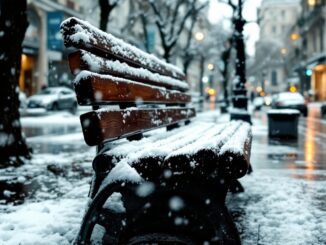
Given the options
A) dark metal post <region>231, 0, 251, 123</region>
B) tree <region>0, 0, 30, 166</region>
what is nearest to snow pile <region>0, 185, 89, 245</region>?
tree <region>0, 0, 30, 166</region>

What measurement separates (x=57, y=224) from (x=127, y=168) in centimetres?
139

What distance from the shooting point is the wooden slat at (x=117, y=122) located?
259 cm

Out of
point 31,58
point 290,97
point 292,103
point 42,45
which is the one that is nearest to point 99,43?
point 292,103

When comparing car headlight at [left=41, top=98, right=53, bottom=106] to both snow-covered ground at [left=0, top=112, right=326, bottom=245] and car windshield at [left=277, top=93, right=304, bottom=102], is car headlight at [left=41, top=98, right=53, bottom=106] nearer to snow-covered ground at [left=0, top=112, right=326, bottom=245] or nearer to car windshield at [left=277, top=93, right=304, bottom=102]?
car windshield at [left=277, top=93, right=304, bottom=102]

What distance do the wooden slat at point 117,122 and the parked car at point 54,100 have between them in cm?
2355

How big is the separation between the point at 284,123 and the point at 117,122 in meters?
9.86

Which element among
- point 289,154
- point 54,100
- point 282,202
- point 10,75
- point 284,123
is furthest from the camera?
point 54,100

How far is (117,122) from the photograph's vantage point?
2945 millimetres

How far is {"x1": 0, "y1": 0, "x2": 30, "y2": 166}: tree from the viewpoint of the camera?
6734mm

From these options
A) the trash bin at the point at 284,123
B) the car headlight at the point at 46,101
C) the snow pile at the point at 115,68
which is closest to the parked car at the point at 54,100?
the car headlight at the point at 46,101

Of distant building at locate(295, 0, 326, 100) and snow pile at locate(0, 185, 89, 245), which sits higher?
distant building at locate(295, 0, 326, 100)

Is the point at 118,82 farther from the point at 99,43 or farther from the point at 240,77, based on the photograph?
the point at 240,77

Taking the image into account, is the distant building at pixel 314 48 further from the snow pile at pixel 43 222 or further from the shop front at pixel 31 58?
the snow pile at pixel 43 222

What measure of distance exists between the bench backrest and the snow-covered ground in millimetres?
936
